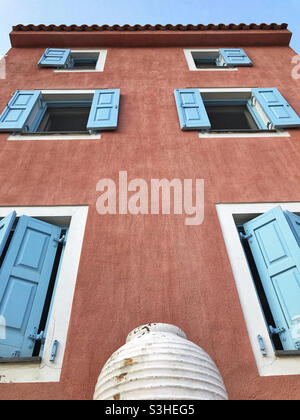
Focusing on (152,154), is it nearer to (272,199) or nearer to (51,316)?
(272,199)

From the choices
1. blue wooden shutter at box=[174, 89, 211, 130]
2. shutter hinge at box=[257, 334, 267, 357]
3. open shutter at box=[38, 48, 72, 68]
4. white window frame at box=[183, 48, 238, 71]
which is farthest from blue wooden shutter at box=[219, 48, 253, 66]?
shutter hinge at box=[257, 334, 267, 357]

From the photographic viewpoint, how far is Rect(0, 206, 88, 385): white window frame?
2346 millimetres

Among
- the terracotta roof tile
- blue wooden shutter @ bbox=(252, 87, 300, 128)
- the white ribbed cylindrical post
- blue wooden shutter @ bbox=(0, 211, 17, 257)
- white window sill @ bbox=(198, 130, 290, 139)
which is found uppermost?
the terracotta roof tile

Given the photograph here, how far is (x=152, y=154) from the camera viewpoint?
13.9 feet

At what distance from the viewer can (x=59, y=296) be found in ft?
9.24

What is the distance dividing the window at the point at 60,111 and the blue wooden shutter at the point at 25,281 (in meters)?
1.87

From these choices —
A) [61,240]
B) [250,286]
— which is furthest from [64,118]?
[250,286]

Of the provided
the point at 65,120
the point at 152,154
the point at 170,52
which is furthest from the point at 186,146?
the point at 170,52

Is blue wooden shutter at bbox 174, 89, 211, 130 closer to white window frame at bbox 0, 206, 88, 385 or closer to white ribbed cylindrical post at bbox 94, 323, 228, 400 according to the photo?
white window frame at bbox 0, 206, 88, 385

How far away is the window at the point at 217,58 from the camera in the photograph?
20.4ft

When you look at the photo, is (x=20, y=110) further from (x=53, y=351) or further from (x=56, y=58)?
(x=53, y=351)

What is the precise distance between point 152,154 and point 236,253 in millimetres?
1811

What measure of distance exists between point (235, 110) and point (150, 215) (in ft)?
11.2

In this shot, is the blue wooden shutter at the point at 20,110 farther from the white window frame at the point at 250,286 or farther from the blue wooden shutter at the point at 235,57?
the blue wooden shutter at the point at 235,57
